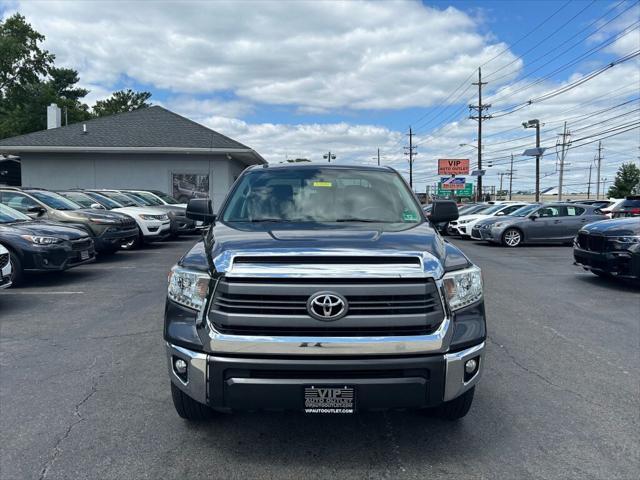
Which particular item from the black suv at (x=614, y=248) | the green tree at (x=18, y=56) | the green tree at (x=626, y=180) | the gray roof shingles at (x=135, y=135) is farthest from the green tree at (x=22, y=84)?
the green tree at (x=626, y=180)

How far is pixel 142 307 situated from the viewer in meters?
7.47

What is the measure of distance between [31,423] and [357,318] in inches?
99.4

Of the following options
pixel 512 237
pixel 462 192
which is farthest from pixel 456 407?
pixel 462 192

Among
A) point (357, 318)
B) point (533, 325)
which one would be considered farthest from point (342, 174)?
point (533, 325)

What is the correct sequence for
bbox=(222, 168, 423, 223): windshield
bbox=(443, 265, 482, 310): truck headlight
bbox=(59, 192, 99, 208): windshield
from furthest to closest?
1. bbox=(59, 192, 99, 208): windshield
2. bbox=(222, 168, 423, 223): windshield
3. bbox=(443, 265, 482, 310): truck headlight

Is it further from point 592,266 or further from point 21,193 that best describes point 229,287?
point 21,193

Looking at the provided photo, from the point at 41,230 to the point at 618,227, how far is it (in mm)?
9853

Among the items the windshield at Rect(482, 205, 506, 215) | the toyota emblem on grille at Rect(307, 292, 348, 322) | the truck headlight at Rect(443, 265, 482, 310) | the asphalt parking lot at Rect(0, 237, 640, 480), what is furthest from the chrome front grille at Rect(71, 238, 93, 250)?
the windshield at Rect(482, 205, 506, 215)

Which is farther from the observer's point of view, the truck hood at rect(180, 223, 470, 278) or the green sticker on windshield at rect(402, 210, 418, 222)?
the green sticker on windshield at rect(402, 210, 418, 222)

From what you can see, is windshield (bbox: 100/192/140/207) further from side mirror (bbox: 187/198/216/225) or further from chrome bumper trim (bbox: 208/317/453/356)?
chrome bumper trim (bbox: 208/317/453/356)

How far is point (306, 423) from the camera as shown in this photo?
148 inches

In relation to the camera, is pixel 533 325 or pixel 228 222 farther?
pixel 533 325

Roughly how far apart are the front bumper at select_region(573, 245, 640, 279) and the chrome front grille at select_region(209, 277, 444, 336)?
7353 mm

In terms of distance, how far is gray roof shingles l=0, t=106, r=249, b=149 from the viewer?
83.0 ft
